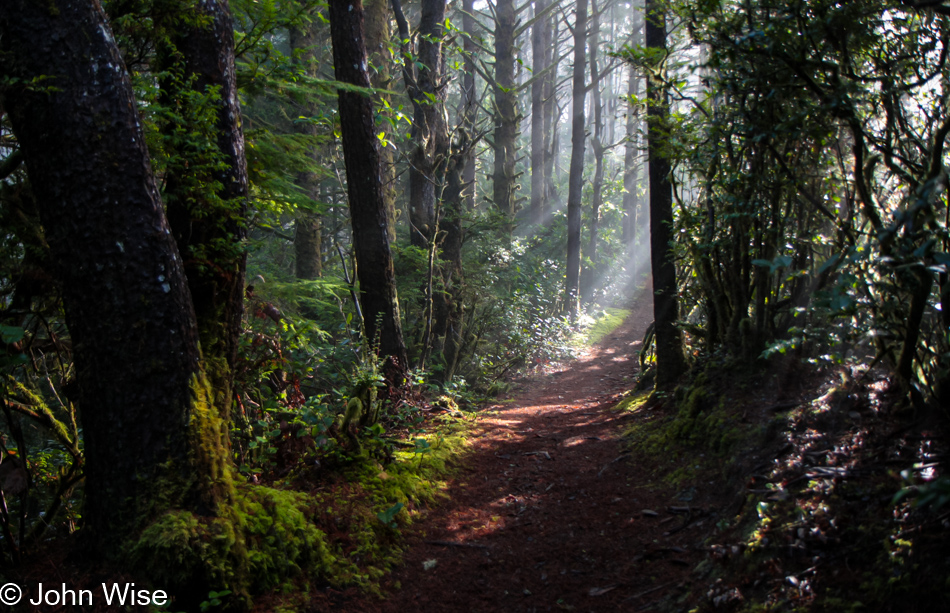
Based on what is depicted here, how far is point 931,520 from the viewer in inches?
97.5

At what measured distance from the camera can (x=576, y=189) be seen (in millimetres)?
19266

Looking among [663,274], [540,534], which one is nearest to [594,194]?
[663,274]

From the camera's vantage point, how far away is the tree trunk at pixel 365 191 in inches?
282

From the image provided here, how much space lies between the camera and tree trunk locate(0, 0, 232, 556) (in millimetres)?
3053

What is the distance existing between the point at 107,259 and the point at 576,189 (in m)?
17.6

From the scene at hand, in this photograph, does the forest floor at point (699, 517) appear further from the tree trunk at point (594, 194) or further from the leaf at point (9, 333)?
the tree trunk at point (594, 194)

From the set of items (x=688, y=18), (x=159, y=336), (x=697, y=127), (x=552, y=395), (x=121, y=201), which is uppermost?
(x=688, y=18)

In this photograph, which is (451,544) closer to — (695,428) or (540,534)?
(540,534)

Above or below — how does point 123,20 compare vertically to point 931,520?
above

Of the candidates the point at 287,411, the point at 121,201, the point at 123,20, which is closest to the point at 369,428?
the point at 287,411

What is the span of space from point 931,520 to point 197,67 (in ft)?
17.7

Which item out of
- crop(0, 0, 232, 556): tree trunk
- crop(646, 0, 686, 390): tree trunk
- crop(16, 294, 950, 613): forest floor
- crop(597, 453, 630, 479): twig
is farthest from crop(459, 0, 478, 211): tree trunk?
crop(0, 0, 232, 556): tree trunk

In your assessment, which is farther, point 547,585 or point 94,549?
point 547,585

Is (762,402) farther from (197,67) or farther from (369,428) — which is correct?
(197,67)
